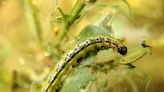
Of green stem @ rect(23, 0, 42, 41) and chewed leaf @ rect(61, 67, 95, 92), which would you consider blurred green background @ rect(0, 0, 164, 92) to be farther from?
chewed leaf @ rect(61, 67, 95, 92)

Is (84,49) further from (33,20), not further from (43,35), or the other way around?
(43,35)

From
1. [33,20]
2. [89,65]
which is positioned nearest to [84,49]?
[89,65]

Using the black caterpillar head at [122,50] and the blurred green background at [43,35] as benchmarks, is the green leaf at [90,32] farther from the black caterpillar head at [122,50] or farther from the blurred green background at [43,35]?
the blurred green background at [43,35]

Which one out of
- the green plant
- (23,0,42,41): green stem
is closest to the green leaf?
the green plant

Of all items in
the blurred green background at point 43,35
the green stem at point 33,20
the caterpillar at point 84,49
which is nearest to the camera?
the caterpillar at point 84,49

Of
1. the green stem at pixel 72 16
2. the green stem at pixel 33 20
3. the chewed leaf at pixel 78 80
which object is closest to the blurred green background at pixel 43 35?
the green stem at pixel 33 20

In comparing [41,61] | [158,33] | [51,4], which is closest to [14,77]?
[41,61]
